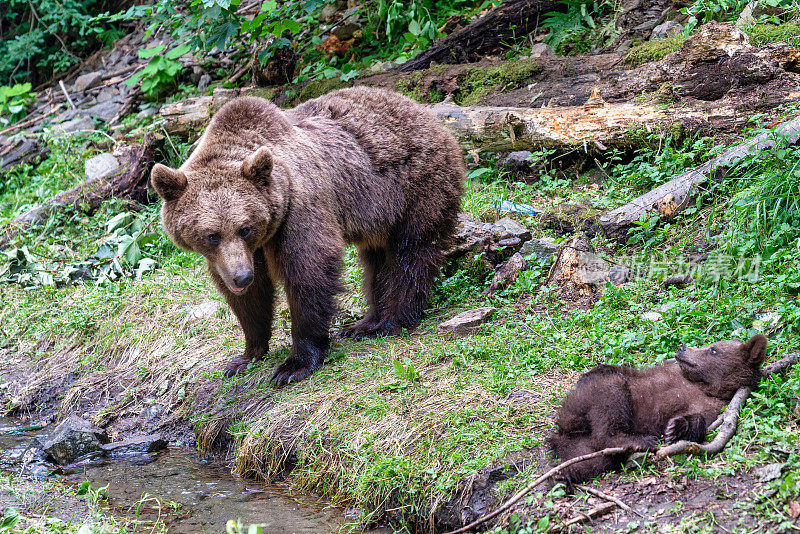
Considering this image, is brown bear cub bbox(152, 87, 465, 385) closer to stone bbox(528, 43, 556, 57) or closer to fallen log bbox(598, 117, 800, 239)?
fallen log bbox(598, 117, 800, 239)

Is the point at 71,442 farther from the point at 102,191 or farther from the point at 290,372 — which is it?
the point at 102,191

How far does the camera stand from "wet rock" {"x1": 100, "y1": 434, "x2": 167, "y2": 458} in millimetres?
5547

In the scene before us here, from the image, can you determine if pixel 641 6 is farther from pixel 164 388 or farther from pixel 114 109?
pixel 114 109

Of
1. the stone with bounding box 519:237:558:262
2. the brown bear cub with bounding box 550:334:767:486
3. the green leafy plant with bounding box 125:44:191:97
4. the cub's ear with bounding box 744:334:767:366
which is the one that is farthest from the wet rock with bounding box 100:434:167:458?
the green leafy plant with bounding box 125:44:191:97

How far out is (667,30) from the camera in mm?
8430

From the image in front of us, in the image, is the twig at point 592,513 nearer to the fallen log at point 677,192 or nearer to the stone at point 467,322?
the stone at point 467,322

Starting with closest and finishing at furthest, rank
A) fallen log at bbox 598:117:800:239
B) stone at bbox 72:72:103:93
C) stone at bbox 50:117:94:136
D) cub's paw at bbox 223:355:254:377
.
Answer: fallen log at bbox 598:117:800:239, cub's paw at bbox 223:355:254:377, stone at bbox 50:117:94:136, stone at bbox 72:72:103:93

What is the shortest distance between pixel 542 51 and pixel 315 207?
185 inches

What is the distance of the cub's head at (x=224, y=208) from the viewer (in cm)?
512

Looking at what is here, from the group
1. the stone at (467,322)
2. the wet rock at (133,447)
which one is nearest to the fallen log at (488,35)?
the stone at (467,322)

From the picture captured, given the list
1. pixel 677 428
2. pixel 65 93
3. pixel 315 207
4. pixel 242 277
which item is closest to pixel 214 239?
pixel 242 277

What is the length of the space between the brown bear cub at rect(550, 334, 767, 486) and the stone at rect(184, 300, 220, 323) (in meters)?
4.04

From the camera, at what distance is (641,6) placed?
9078 millimetres

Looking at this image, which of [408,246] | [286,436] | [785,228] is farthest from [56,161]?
[785,228]
